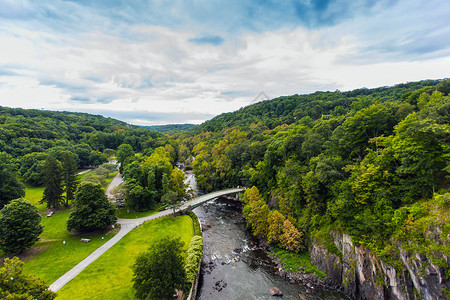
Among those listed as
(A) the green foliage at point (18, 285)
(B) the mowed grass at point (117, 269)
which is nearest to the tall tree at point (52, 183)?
(B) the mowed grass at point (117, 269)

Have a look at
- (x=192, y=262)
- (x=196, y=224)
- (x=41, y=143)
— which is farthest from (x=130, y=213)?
(x=41, y=143)

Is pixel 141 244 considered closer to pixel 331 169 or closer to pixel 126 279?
pixel 126 279

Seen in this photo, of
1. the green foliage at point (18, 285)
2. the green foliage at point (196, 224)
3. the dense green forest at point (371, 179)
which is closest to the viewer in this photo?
the green foliage at point (18, 285)

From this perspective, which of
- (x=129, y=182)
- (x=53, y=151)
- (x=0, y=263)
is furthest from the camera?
(x=53, y=151)

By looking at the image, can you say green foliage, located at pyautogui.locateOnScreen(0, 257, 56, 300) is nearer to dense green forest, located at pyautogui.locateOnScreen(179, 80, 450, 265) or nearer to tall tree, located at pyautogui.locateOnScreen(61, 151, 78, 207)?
dense green forest, located at pyautogui.locateOnScreen(179, 80, 450, 265)

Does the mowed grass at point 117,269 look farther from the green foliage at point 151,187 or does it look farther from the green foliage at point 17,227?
the green foliage at point 17,227

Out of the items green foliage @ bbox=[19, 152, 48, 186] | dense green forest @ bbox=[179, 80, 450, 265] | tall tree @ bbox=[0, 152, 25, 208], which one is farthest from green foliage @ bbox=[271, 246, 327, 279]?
green foliage @ bbox=[19, 152, 48, 186]

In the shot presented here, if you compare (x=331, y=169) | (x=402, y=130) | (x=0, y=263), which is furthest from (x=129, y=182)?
(x=402, y=130)
